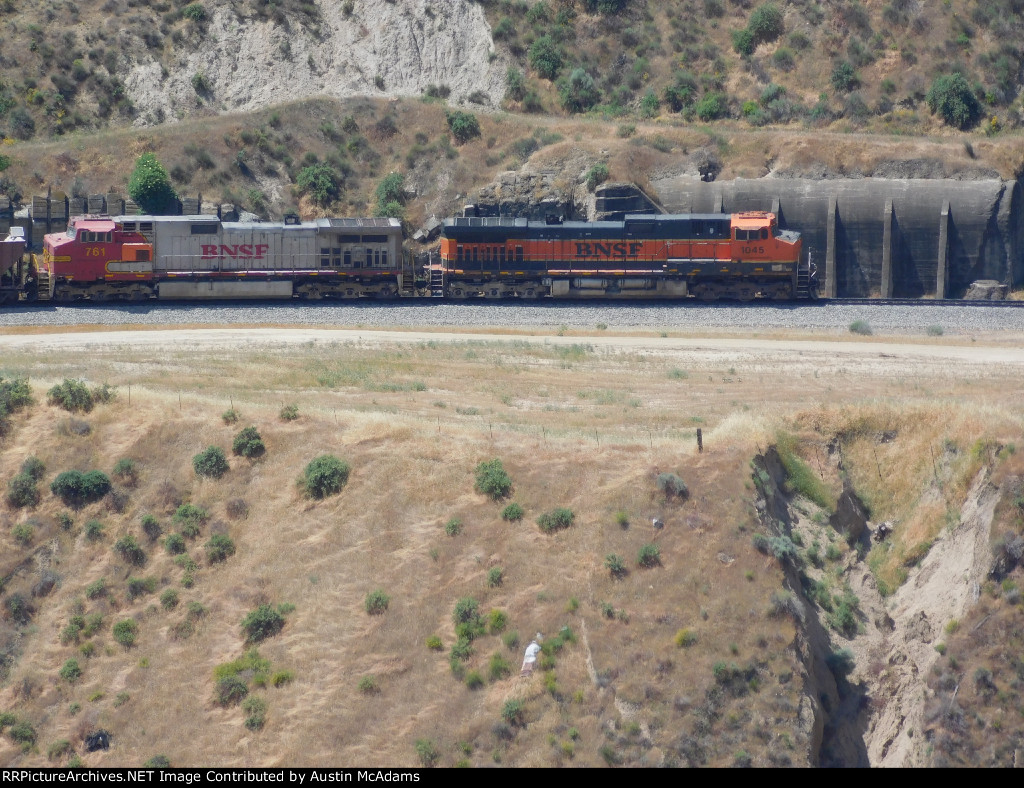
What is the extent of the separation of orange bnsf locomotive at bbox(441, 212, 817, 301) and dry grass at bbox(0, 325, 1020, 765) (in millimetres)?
16195

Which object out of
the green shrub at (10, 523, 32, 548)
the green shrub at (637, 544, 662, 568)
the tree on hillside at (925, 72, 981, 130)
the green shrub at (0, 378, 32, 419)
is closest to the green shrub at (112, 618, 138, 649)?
the green shrub at (10, 523, 32, 548)

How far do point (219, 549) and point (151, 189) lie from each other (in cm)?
3515

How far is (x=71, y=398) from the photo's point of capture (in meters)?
28.1

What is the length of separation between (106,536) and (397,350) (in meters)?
15.0

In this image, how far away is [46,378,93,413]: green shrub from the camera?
2798cm

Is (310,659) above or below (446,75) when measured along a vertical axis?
below

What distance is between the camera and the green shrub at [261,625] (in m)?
22.0

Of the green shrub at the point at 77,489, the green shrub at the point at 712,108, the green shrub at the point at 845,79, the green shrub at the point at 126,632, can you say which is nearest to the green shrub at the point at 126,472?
the green shrub at the point at 77,489

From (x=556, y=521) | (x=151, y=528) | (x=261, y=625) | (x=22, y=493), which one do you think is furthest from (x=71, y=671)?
(x=556, y=521)

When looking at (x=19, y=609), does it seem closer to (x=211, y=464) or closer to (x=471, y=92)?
(x=211, y=464)

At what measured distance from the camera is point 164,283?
46594 mm

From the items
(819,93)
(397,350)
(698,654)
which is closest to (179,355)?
(397,350)

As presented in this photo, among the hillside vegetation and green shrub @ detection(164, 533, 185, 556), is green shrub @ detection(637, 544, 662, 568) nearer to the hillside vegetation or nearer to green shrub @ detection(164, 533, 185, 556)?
green shrub @ detection(164, 533, 185, 556)

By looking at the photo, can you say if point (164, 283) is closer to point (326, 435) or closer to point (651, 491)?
point (326, 435)
